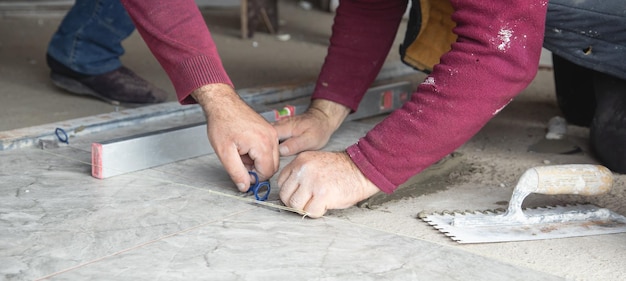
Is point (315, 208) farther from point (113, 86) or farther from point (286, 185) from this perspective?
point (113, 86)

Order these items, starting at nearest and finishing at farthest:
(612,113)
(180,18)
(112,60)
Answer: (180,18)
(612,113)
(112,60)

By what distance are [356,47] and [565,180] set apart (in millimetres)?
739

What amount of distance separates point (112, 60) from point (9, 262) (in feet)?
4.69


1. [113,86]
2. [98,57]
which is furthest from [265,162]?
[98,57]

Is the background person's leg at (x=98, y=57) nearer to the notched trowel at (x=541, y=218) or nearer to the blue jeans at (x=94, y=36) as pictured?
Result: the blue jeans at (x=94, y=36)

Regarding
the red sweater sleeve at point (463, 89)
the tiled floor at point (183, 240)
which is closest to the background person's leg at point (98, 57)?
the tiled floor at point (183, 240)

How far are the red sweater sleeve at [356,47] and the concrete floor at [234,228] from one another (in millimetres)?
158

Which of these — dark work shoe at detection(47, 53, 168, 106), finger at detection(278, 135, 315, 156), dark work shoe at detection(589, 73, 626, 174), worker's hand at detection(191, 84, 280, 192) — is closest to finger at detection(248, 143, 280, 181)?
worker's hand at detection(191, 84, 280, 192)

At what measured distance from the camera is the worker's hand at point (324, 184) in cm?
144

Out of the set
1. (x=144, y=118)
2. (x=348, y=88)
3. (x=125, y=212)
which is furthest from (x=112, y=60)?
(x=125, y=212)

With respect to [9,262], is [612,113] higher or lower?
higher

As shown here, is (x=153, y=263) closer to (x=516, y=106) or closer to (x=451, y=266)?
(x=451, y=266)

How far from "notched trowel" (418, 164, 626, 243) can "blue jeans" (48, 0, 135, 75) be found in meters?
1.46

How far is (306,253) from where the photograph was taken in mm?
1316
